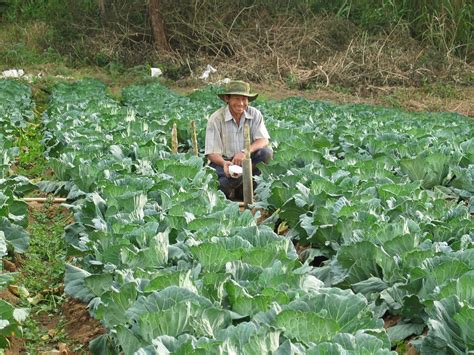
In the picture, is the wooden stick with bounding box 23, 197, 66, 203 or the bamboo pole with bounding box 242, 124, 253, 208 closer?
the bamboo pole with bounding box 242, 124, 253, 208

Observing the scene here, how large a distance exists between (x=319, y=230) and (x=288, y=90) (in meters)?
16.0

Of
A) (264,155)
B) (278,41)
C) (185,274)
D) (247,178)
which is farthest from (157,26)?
(185,274)

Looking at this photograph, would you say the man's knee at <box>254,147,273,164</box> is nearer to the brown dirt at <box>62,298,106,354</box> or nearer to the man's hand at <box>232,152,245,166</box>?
the man's hand at <box>232,152,245,166</box>

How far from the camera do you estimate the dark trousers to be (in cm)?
780

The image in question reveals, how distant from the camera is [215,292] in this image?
3570 mm

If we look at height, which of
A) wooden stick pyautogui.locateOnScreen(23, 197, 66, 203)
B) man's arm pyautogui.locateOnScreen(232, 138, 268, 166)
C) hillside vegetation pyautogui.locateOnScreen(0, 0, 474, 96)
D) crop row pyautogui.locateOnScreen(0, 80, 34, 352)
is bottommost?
hillside vegetation pyautogui.locateOnScreen(0, 0, 474, 96)

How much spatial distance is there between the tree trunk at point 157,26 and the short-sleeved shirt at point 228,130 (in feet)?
57.4

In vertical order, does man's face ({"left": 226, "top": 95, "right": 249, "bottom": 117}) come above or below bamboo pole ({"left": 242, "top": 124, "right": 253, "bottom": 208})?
above

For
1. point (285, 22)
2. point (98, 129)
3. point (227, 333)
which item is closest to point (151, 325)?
point (227, 333)

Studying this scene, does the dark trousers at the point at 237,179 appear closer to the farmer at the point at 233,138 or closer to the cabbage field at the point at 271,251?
the farmer at the point at 233,138

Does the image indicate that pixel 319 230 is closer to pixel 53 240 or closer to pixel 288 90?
pixel 53 240

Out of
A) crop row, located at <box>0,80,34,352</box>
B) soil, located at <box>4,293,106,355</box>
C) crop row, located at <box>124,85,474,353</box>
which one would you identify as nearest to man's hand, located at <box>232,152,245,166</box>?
crop row, located at <box>124,85,474,353</box>

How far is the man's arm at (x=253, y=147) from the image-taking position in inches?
303

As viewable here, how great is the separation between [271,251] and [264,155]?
157 inches
